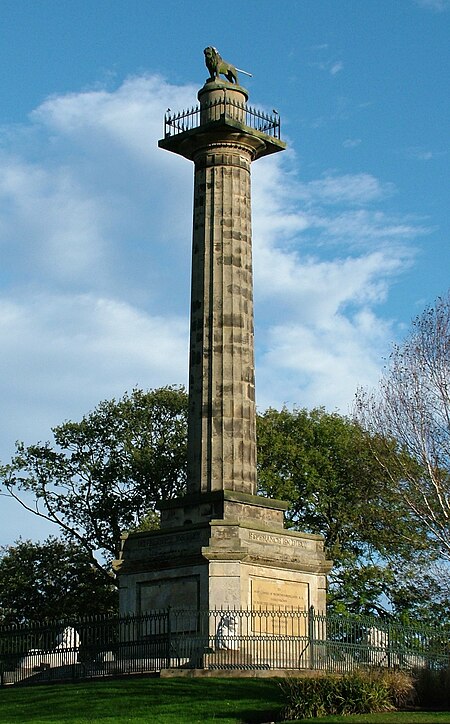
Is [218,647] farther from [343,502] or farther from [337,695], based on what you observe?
[343,502]

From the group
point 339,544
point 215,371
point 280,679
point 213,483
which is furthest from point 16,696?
point 339,544

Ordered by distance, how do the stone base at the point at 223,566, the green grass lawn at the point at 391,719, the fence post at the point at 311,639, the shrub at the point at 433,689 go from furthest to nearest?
the stone base at the point at 223,566
the fence post at the point at 311,639
the shrub at the point at 433,689
the green grass lawn at the point at 391,719

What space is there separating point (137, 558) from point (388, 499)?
18455mm

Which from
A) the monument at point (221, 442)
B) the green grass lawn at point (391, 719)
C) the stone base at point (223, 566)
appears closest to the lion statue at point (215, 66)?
the monument at point (221, 442)

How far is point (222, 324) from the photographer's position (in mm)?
33562

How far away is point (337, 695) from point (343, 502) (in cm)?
2714

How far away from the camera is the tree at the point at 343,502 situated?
159 feet

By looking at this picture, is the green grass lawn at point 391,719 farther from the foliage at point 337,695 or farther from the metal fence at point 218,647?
the metal fence at point 218,647

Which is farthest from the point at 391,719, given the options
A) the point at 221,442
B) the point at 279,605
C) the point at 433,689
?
the point at 221,442

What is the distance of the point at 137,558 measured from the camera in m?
32.1

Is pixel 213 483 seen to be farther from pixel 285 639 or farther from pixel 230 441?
pixel 285 639

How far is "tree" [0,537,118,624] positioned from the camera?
50406mm

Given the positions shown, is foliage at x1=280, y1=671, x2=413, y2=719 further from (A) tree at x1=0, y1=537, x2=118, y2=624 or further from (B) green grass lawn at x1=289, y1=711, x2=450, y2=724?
(A) tree at x1=0, y1=537, x2=118, y2=624

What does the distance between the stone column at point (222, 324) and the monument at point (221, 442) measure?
1.1 inches
